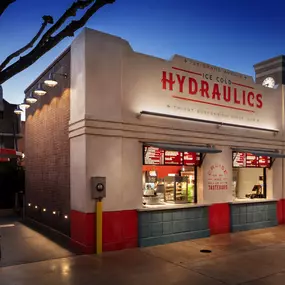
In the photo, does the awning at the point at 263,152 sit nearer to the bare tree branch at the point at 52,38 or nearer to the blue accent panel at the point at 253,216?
the blue accent panel at the point at 253,216

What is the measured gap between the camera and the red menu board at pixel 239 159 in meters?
12.5

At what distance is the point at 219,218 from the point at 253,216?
1.76m

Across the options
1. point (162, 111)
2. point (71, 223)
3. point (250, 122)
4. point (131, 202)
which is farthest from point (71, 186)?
point (250, 122)

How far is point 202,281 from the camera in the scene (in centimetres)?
683

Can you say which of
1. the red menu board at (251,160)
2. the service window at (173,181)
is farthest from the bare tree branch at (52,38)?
the red menu board at (251,160)

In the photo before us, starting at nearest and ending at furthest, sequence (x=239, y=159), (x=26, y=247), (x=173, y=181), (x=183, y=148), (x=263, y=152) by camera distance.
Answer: (x=26, y=247) < (x=183, y=148) < (x=173, y=181) < (x=239, y=159) < (x=263, y=152)

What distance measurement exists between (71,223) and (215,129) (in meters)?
5.64

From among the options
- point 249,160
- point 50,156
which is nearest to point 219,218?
point 249,160

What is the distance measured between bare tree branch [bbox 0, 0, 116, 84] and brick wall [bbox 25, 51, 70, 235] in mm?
4064

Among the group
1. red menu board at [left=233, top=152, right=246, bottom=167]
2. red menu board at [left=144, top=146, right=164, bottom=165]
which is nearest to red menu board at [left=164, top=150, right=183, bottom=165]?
red menu board at [left=144, top=146, right=164, bottom=165]

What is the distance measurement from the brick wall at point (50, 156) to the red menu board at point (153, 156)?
2323 mm

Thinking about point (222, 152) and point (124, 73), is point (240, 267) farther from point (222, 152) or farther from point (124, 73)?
point (124, 73)

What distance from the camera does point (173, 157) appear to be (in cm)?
1071

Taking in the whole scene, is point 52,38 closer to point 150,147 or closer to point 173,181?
point 150,147
